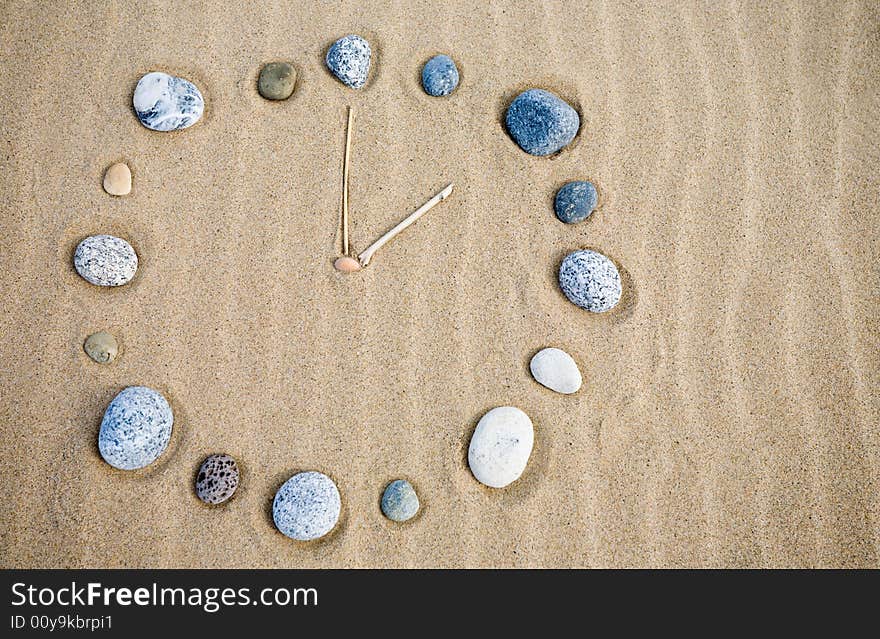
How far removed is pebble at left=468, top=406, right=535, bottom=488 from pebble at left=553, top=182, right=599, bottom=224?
75 cm

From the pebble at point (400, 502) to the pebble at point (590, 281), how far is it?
0.87m

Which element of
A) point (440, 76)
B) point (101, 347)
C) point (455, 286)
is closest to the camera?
point (101, 347)

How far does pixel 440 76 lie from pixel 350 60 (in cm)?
34

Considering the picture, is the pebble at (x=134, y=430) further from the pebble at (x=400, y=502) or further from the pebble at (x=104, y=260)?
the pebble at (x=400, y=502)

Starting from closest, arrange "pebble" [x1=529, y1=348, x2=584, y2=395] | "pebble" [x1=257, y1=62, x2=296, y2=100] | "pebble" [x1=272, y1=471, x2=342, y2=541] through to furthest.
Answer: "pebble" [x1=272, y1=471, x2=342, y2=541]
"pebble" [x1=529, y1=348, x2=584, y2=395]
"pebble" [x1=257, y1=62, x2=296, y2=100]

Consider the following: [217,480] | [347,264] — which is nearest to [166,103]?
[347,264]

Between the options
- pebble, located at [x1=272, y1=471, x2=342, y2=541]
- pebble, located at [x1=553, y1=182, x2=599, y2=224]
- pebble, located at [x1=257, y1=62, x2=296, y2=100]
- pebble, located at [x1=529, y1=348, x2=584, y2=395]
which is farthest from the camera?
pebble, located at [x1=257, y1=62, x2=296, y2=100]

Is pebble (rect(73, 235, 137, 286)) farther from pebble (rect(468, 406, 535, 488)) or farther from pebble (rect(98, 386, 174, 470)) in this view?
pebble (rect(468, 406, 535, 488))

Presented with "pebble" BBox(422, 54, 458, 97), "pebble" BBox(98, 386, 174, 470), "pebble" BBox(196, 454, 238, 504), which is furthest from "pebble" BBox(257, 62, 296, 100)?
"pebble" BBox(196, 454, 238, 504)

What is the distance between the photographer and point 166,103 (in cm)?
226

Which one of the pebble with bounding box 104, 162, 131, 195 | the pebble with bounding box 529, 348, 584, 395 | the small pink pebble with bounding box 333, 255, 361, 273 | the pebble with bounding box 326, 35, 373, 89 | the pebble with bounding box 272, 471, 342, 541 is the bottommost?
the pebble with bounding box 272, 471, 342, 541

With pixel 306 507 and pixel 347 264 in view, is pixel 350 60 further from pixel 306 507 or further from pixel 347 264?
pixel 306 507

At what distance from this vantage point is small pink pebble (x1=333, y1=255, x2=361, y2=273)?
2.18m
